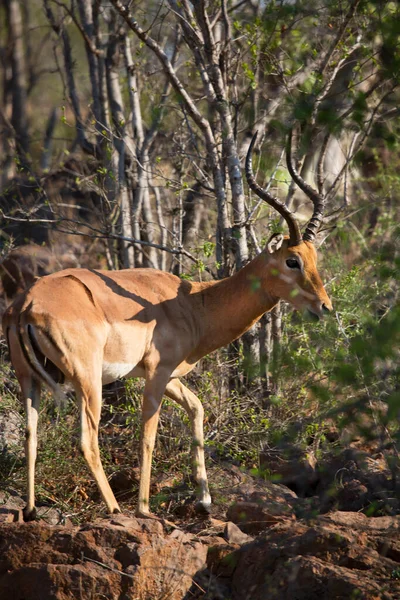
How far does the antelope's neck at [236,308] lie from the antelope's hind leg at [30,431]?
1.87 meters

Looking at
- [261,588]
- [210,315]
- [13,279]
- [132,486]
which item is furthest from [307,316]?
[13,279]

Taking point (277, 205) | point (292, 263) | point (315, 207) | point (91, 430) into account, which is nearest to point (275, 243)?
point (292, 263)

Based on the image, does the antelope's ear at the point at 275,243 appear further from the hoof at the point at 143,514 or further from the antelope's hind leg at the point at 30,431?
the hoof at the point at 143,514

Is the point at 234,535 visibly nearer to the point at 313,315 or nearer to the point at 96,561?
the point at 96,561

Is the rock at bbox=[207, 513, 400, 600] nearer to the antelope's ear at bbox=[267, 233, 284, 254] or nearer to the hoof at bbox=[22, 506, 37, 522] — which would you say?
the hoof at bbox=[22, 506, 37, 522]

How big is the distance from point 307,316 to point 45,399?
268 cm

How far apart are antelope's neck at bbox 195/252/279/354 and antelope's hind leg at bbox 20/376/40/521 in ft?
6.13

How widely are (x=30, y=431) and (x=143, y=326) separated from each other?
1.43 meters

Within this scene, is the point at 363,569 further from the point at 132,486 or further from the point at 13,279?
the point at 13,279

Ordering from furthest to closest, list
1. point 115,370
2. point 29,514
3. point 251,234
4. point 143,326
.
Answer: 1. point 251,234
2. point 143,326
3. point 115,370
4. point 29,514

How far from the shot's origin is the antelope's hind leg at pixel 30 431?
682cm

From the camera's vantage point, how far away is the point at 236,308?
325 inches

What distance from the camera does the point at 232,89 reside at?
10.0 meters

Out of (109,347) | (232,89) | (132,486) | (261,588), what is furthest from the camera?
(232,89)
